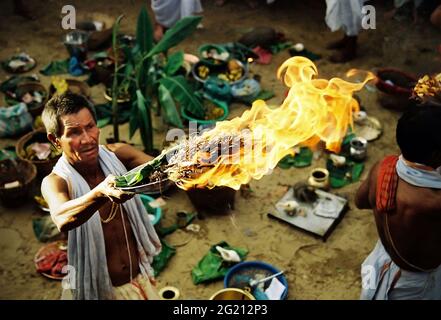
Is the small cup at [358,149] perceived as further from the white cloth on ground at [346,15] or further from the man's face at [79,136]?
the man's face at [79,136]

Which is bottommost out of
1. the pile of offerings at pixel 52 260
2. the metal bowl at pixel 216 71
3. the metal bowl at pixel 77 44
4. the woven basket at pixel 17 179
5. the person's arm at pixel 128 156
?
the pile of offerings at pixel 52 260

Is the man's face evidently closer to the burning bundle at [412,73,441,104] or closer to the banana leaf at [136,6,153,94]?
the burning bundle at [412,73,441,104]

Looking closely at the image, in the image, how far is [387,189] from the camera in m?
4.03

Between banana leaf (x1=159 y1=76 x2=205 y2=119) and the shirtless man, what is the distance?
3058 millimetres

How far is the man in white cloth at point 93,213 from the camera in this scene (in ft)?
11.9

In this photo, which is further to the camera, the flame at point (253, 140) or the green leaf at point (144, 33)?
the green leaf at point (144, 33)

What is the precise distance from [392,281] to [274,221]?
2465 mm

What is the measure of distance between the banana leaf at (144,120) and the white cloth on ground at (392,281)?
3619mm

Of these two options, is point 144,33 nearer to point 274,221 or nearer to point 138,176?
point 274,221

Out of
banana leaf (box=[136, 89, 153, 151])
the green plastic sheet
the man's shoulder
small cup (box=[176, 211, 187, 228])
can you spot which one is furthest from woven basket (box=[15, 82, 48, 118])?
the man's shoulder

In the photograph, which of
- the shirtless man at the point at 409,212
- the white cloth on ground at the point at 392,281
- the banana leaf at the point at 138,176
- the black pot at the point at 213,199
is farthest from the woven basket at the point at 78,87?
the banana leaf at the point at 138,176

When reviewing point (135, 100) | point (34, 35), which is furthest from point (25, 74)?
point (135, 100)

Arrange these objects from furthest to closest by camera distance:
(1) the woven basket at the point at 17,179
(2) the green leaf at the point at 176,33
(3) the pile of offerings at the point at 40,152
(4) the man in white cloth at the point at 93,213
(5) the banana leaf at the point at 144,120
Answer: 1. (3) the pile of offerings at the point at 40,152
2. (2) the green leaf at the point at 176,33
3. (5) the banana leaf at the point at 144,120
4. (1) the woven basket at the point at 17,179
5. (4) the man in white cloth at the point at 93,213

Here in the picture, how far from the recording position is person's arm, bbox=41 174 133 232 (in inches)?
124
